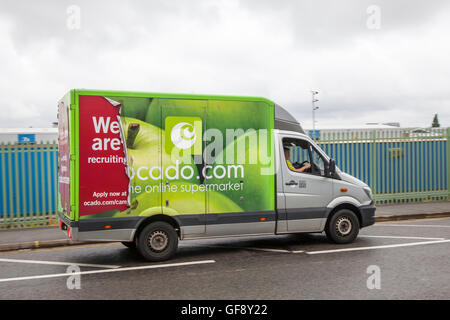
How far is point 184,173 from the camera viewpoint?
6848mm

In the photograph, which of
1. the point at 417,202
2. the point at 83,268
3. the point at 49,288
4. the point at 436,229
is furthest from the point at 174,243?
the point at 417,202

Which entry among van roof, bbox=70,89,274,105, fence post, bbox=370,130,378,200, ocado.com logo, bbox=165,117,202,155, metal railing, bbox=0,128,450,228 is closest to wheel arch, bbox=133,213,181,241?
ocado.com logo, bbox=165,117,202,155

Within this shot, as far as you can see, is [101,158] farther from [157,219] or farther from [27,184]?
[27,184]

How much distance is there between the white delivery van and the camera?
254 inches

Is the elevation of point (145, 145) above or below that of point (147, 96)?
below

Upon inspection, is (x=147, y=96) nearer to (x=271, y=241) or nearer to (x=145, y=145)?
(x=145, y=145)

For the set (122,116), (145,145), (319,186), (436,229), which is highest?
(122,116)

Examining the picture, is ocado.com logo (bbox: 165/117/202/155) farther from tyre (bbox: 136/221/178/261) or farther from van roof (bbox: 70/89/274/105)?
tyre (bbox: 136/221/178/261)

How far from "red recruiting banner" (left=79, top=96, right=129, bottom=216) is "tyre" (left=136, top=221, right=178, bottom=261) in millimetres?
582

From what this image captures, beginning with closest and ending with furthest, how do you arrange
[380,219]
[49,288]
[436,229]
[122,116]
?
1. [49,288]
2. [122,116]
3. [436,229]
4. [380,219]

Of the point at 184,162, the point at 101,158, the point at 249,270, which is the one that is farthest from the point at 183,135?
the point at 249,270

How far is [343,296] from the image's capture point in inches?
192

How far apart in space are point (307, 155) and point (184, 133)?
251 cm

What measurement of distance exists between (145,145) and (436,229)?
6817mm
